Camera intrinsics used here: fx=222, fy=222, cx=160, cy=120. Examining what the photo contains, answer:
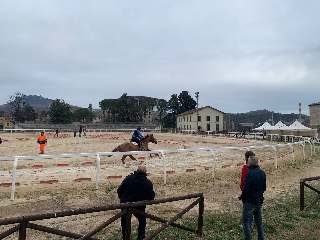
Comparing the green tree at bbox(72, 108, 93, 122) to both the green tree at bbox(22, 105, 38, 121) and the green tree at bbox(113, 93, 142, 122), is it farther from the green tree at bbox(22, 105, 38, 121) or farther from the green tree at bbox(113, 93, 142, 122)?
the green tree at bbox(113, 93, 142, 122)

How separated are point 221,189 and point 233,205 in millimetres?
1447

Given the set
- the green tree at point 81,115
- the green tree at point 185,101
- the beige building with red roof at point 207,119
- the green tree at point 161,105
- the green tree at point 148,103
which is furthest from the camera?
the green tree at point 81,115

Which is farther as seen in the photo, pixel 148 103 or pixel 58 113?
pixel 148 103

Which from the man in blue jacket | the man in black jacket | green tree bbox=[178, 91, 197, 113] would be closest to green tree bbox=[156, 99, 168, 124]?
green tree bbox=[178, 91, 197, 113]

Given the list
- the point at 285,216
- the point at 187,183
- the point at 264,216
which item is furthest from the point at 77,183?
the point at 285,216

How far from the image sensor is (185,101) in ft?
252

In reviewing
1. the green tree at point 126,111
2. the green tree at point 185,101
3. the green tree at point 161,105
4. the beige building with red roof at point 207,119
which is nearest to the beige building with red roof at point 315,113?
the beige building with red roof at point 207,119

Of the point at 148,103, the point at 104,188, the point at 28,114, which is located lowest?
the point at 104,188

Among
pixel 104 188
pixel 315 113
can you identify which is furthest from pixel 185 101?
pixel 104 188

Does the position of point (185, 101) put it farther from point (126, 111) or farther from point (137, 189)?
point (137, 189)

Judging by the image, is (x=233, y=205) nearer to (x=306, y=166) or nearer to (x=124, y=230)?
(x=124, y=230)

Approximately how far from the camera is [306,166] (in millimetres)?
12016

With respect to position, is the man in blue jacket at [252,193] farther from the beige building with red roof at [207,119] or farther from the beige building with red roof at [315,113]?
the beige building with red roof at [315,113]

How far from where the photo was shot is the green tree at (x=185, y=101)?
76.9 meters
